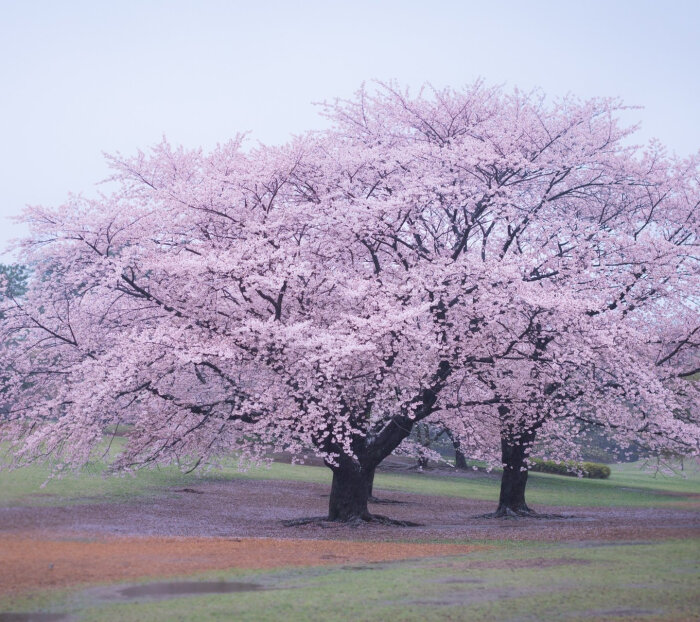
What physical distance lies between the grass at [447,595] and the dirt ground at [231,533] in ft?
5.65

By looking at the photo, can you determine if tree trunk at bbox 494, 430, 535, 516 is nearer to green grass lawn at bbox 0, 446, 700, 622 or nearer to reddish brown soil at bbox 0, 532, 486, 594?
green grass lawn at bbox 0, 446, 700, 622

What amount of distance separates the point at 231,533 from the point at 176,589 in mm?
9369

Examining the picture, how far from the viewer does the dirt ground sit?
15.3 meters

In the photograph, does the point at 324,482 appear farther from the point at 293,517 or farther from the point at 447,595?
the point at 447,595

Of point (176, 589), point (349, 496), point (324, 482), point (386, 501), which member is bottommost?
point (176, 589)

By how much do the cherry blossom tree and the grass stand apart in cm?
677

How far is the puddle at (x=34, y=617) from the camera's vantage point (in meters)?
10.7

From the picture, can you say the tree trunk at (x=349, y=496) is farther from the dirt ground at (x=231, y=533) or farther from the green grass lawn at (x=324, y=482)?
the green grass lawn at (x=324, y=482)

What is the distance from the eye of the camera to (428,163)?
25203 mm

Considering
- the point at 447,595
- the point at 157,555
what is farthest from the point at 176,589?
the point at 447,595

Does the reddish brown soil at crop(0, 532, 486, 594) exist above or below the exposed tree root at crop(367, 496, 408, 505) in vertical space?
below

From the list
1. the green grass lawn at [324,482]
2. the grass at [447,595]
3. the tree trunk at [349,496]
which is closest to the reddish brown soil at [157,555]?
the grass at [447,595]

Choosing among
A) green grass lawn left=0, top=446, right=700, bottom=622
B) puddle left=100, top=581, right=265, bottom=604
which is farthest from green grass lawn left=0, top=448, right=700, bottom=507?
puddle left=100, top=581, right=265, bottom=604

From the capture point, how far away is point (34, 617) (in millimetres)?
10867
